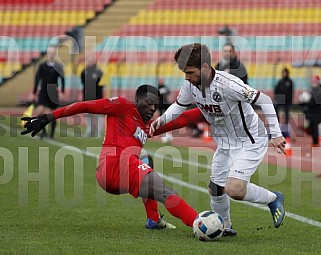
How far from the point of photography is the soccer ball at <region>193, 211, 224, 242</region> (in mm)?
7117

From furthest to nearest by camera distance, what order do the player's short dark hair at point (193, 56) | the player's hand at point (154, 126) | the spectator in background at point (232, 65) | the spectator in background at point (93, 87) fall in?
the spectator in background at point (93, 87), the spectator in background at point (232, 65), the player's hand at point (154, 126), the player's short dark hair at point (193, 56)

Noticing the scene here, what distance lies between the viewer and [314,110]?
21062 mm

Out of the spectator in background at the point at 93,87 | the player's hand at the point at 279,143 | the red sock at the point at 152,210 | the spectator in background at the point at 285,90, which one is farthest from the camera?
the spectator in background at the point at 285,90

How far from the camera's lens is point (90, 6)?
33.9 meters

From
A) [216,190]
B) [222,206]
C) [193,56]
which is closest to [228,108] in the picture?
[193,56]

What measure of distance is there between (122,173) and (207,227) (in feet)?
3.21

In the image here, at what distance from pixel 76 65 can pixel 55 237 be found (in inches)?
896

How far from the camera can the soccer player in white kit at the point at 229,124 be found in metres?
7.13

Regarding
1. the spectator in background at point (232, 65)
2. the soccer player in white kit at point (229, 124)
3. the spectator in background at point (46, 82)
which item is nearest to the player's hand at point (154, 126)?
the soccer player in white kit at point (229, 124)

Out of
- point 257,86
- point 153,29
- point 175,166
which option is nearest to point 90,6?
point 153,29

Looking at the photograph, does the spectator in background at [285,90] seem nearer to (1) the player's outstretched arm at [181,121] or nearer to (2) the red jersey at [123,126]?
(1) the player's outstretched arm at [181,121]

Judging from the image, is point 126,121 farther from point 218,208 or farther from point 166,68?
point 166,68

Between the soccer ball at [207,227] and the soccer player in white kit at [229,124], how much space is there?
0.28m

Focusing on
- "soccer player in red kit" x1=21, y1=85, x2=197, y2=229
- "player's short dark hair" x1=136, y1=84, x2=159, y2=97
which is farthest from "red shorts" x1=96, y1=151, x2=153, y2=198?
"player's short dark hair" x1=136, y1=84, x2=159, y2=97
